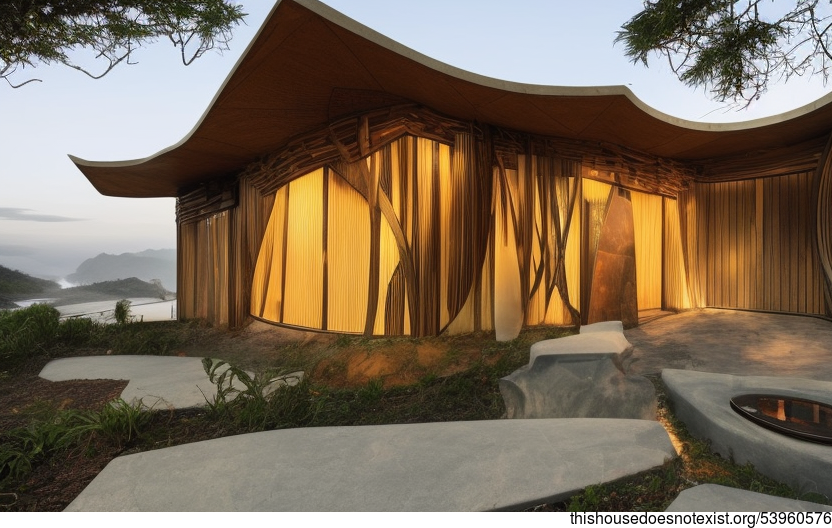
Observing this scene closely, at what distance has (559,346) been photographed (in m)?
3.29

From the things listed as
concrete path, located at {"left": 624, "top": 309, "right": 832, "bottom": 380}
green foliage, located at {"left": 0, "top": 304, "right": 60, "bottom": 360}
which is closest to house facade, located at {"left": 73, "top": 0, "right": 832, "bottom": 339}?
concrete path, located at {"left": 624, "top": 309, "right": 832, "bottom": 380}

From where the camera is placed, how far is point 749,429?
7.15 ft

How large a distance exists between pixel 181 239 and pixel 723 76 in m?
11.4

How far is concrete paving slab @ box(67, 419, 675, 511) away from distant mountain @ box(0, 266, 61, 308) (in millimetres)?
23399

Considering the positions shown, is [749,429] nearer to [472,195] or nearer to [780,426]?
[780,426]

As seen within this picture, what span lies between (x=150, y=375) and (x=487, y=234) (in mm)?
4276

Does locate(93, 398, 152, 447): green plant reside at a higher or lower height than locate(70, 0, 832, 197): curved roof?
lower

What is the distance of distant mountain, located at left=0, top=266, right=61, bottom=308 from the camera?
19705mm

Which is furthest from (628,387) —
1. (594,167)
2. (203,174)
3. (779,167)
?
(203,174)

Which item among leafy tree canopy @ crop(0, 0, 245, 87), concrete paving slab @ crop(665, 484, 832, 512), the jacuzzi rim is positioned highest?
leafy tree canopy @ crop(0, 0, 245, 87)

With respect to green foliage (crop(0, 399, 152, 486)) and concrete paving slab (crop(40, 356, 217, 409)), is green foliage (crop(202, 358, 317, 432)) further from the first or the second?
green foliage (crop(0, 399, 152, 486))

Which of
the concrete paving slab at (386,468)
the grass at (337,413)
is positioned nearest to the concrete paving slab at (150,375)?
the grass at (337,413)

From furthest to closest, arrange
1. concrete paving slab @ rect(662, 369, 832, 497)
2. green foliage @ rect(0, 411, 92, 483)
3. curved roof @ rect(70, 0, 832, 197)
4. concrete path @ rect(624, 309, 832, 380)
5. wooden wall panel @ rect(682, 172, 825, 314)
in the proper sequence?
wooden wall panel @ rect(682, 172, 825, 314) → concrete path @ rect(624, 309, 832, 380) → curved roof @ rect(70, 0, 832, 197) → green foliage @ rect(0, 411, 92, 483) → concrete paving slab @ rect(662, 369, 832, 497)

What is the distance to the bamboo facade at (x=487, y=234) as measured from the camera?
5.21 meters
